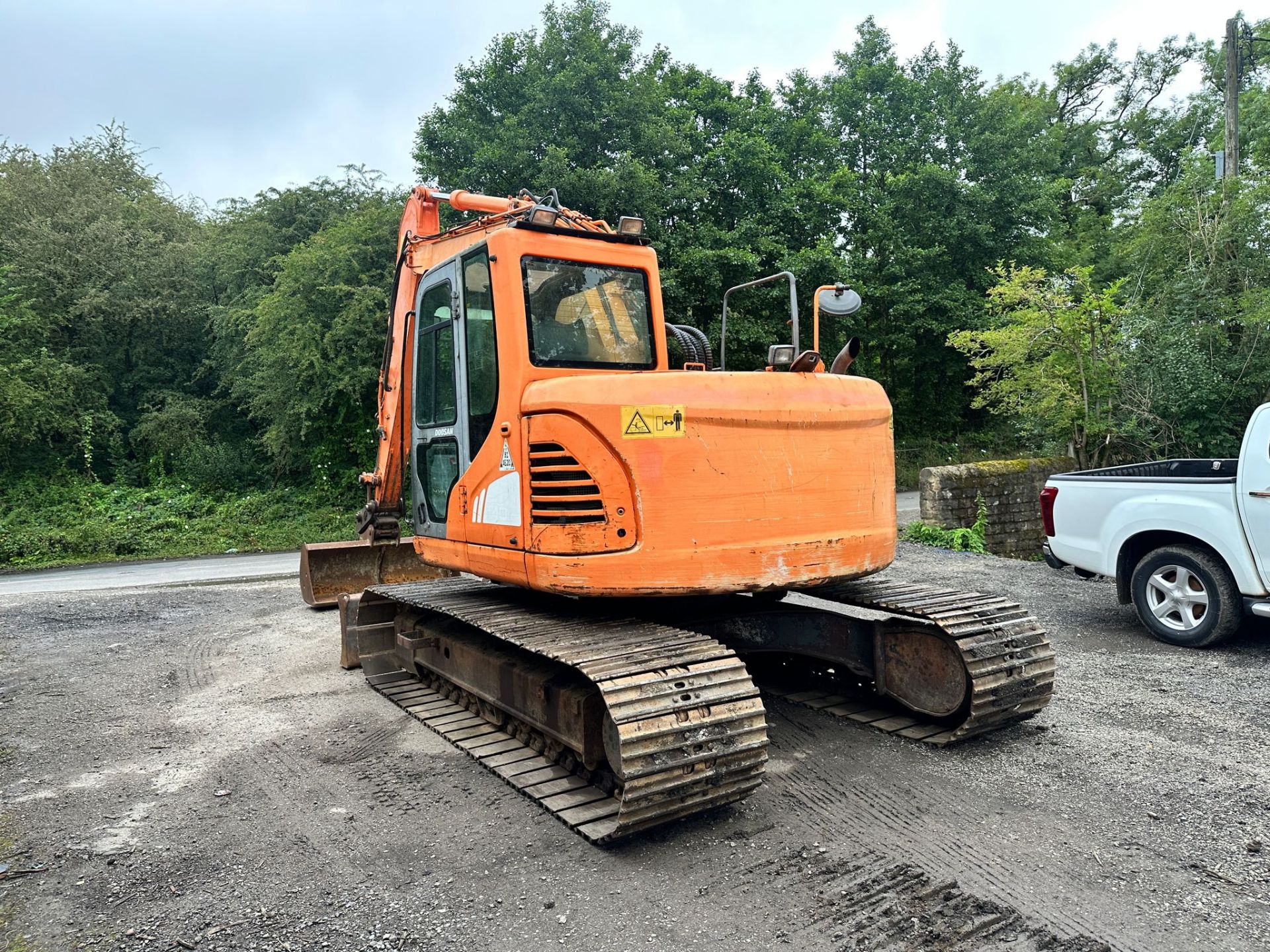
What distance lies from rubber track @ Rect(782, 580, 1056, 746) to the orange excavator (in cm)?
1

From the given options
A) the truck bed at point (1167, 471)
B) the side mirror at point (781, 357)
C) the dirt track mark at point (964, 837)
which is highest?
the side mirror at point (781, 357)

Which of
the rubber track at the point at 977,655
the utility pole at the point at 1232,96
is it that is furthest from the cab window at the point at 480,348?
the utility pole at the point at 1232,96

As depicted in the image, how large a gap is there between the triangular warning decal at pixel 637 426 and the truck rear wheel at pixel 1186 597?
4900 mm

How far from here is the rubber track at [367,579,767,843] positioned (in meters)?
Result: 3.45

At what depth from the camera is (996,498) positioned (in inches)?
488

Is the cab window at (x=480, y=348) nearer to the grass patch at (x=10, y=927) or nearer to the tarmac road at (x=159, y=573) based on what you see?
the grass patch at (x=10, y=927)

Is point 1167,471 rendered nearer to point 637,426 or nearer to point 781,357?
point 781,357

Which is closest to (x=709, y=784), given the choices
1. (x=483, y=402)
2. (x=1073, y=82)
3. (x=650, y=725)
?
(x=650, y=725)

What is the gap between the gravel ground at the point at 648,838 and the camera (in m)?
3.01

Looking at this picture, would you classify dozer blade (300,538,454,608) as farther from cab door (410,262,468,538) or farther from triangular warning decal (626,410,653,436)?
triangular warning decal (626,410,653,436)

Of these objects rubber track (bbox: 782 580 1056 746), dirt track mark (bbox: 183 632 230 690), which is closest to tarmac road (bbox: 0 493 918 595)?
dirt track mark (bbox: 183 632 230 690)

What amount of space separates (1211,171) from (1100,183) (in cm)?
1509

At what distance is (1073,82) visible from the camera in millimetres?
33125

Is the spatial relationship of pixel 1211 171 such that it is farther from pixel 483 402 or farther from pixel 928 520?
pixel 483 402
